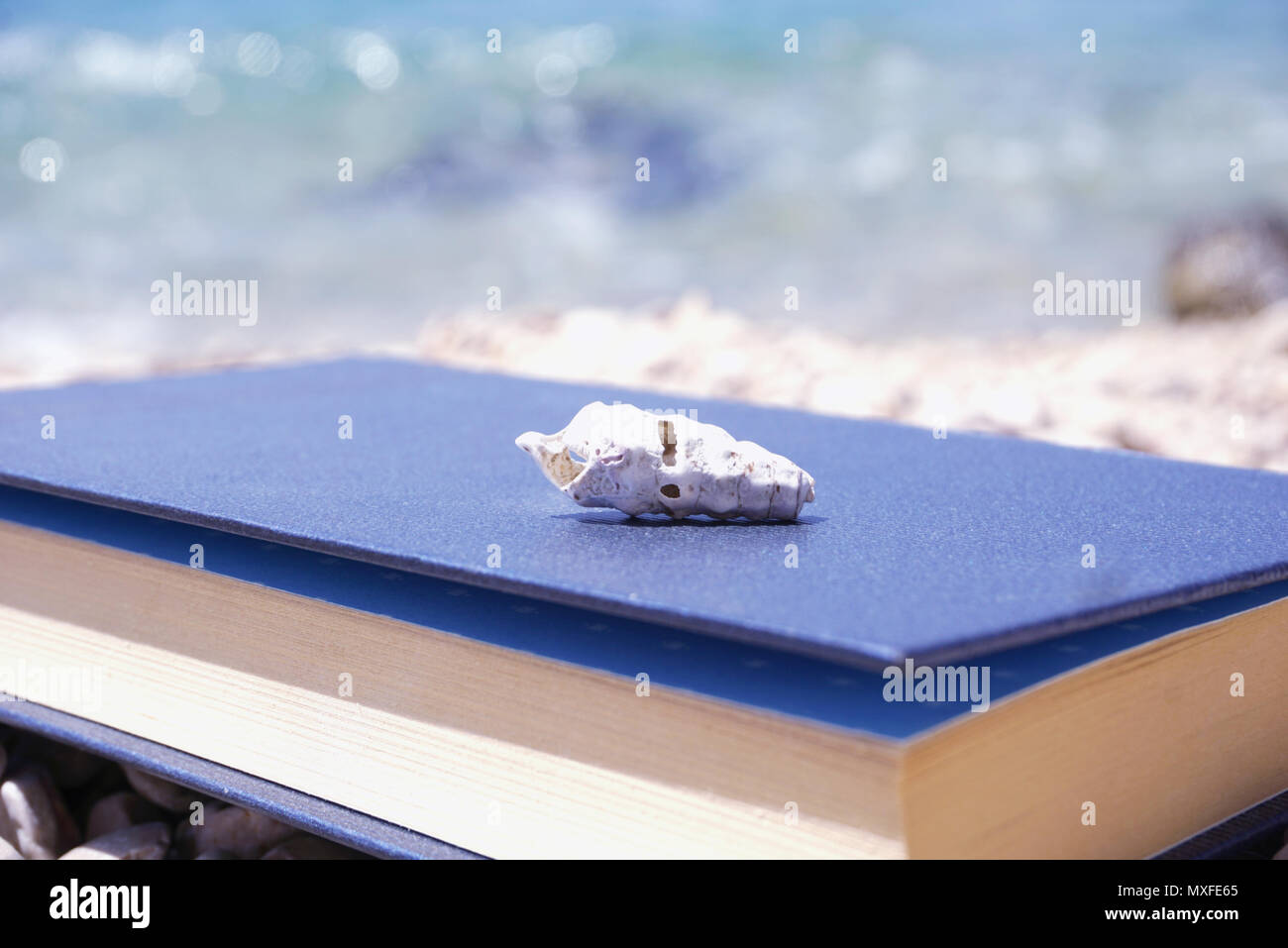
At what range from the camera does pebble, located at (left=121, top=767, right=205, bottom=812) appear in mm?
1665

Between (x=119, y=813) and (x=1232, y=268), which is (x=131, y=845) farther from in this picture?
(x=1232, y=268)

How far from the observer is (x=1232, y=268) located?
5641 mm

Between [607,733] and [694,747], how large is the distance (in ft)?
0.29

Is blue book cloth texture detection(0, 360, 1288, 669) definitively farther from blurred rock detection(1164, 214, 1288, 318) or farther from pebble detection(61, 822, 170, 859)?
blurred rock detection(1164, 214, 1288, 318)

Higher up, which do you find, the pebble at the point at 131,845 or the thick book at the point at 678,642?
the thick book at the point at 678,642

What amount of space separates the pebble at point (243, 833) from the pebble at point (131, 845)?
4 cm

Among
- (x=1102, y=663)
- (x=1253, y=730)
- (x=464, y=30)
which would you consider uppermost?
(x=464, y=30)

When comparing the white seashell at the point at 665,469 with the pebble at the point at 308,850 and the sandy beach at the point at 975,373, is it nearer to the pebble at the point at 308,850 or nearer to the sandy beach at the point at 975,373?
the pebble at the point at 308,850

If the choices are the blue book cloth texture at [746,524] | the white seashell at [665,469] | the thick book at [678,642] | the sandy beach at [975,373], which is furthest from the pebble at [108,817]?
the sandy beach at [975,373]

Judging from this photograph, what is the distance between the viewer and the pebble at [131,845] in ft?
5.07

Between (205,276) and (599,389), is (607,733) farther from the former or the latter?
(205,276)

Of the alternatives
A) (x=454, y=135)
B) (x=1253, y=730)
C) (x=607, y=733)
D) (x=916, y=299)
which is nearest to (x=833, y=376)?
(x=1253, y=730)

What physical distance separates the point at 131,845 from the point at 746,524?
788 millimetres
